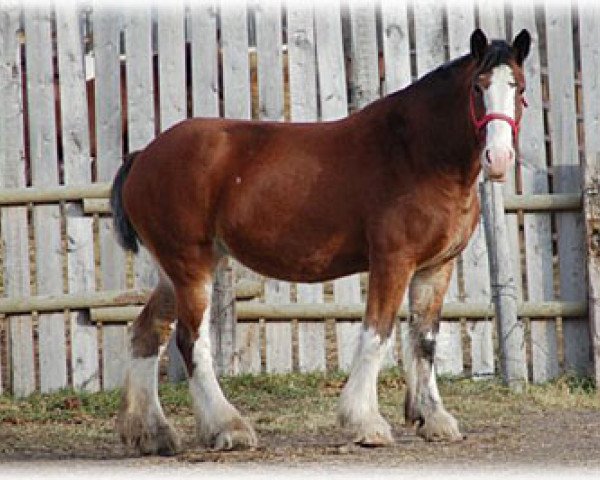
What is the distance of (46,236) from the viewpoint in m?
10.6

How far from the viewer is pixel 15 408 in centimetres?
1007

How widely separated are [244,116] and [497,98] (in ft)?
10.5

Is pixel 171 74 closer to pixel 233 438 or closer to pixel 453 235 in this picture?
pixel 453 235

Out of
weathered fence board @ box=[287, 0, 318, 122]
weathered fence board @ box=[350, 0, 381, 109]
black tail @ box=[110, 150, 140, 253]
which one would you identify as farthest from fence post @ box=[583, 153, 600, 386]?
black tail @ box=[110, 150, 140, 253]

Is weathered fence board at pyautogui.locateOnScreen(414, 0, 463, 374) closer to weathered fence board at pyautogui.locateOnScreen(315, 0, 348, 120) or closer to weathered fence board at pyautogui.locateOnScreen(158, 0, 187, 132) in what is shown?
weathered fence board at pyautogui.locateOnScreen(315, 0, 348, 120)

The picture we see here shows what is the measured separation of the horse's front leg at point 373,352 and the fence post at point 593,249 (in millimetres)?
2666

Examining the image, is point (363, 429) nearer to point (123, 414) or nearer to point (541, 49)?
point (123, 414)

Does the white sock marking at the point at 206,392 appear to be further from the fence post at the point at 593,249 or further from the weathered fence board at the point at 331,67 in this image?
the fence post at the point at 593,249

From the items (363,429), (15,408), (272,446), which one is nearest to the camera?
(363,429)

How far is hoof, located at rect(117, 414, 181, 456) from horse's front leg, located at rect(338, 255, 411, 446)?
911 millimetres

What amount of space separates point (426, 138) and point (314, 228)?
28.8 inches

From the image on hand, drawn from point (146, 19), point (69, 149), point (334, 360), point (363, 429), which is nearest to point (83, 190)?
point (69, 149)

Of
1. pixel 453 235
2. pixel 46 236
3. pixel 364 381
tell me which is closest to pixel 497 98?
pixel 453 235

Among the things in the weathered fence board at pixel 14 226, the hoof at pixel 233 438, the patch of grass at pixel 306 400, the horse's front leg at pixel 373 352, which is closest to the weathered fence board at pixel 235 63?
the weathered fence board at pixel 14 226
